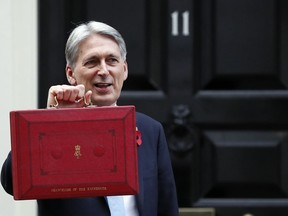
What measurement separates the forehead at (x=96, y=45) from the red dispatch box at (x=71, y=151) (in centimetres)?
33

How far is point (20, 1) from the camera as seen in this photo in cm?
477

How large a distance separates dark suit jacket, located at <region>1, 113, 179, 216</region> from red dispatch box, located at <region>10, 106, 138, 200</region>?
11cm

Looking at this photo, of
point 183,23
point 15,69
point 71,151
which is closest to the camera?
point 71,151

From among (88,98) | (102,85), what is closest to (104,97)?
(102,85)

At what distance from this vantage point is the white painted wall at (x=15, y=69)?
4703mm

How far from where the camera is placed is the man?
10.2ft

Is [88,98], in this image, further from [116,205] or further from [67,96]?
[116,205]

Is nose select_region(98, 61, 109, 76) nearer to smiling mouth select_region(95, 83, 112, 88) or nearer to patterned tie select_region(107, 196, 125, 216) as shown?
smiling mouth select_region(95, 83, 112, 88)

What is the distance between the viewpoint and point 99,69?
3.20 m

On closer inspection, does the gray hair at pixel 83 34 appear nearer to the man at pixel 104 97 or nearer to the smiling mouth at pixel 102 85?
the man at pixel 104 97

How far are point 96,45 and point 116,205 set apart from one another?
51 cm

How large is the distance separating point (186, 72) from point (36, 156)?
208cm

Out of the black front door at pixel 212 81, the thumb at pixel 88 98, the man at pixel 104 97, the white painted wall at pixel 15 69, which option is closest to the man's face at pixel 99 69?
the man at pixel 104 97

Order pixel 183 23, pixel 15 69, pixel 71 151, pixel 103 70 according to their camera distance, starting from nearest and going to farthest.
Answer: pixel 71 151 → pixel 103 70 → pixel 15 69 → pixel 183 23
